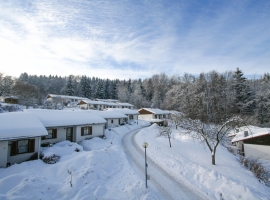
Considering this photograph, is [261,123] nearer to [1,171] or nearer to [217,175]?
[217,175]

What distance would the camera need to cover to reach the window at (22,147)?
1448cm

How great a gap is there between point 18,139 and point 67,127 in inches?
299

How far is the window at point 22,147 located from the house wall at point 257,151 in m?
31.0

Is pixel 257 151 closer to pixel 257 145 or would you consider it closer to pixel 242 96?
pixel 257 145

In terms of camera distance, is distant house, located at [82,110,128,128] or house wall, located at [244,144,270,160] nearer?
house wall, located at [244,144,270,160]

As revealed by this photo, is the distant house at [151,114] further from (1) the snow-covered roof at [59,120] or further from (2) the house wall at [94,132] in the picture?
(1) the snow-covered roof at [59,120]

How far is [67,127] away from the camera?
21.4 meters

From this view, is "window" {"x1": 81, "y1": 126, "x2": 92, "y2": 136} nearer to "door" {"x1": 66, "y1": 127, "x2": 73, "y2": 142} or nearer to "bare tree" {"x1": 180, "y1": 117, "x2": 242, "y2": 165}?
"door" {"x1": 66, "y1": 127, "x2": 73, "y2": 142}

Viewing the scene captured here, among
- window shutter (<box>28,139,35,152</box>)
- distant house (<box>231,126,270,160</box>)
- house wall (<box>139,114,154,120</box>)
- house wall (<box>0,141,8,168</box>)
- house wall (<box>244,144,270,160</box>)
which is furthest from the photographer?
house wall (<box>139,114,154,120</box>)

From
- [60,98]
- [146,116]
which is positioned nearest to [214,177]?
[146,116]

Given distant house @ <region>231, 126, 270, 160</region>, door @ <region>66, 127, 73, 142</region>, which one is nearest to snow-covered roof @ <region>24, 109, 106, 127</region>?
door @ <region>66, 127, 73, 142</region>

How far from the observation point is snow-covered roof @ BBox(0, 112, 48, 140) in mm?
13656

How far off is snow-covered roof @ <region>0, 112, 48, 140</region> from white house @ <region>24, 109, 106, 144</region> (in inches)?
93.9

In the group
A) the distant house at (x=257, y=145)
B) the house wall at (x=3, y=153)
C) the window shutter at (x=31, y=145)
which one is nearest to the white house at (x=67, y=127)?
the window shutter at (x=31, y=145)
